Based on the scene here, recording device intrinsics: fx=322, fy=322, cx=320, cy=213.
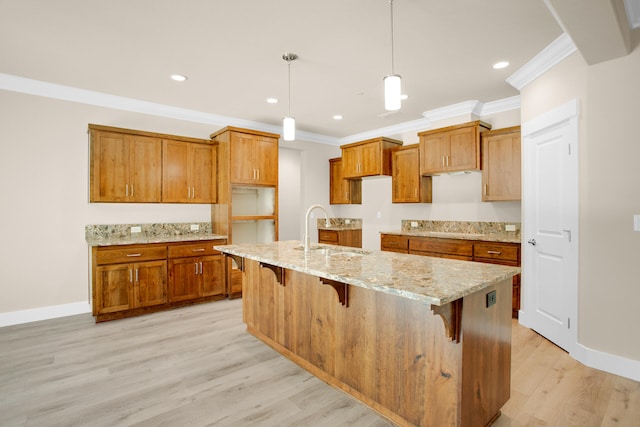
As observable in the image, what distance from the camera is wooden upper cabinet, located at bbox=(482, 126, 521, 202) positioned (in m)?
4.02

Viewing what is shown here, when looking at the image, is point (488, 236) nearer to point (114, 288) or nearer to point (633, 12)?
point (633, 12)

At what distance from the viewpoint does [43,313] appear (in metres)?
3.79

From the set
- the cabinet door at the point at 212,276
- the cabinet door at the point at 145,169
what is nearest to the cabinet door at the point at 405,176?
the cabinet door at the point at 212,276

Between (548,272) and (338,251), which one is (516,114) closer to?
(548,272)

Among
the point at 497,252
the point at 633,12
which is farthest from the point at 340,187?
the point at 633,12

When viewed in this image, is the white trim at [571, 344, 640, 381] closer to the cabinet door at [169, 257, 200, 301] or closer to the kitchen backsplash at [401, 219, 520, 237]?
the kitchen backsplash at [401, 219, 520, 237]

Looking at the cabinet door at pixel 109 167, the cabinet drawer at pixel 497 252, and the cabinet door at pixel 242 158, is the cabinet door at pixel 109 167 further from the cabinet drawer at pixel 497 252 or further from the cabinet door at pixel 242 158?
the cabinet drawer at pixel 497 252

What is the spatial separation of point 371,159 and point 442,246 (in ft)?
6.63

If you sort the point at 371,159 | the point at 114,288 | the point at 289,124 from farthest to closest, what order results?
the point at 371,159, the point at 114,288, the point at 289,124

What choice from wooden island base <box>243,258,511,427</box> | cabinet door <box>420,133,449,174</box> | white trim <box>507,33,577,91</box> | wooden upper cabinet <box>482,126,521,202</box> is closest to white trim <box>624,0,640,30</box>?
white trim <box>507,33,577,91</box>

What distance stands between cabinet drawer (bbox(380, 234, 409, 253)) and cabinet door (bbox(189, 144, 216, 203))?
273cm

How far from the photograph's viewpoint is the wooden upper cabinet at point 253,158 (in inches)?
184

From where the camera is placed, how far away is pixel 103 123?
13.8 ft

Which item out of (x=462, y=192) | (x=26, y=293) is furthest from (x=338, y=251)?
(x=26, y=293)
